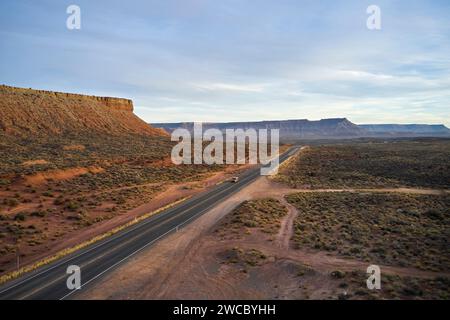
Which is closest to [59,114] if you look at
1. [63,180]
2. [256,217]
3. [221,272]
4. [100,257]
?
[63,180]

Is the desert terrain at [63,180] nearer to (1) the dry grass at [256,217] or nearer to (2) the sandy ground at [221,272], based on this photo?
(2) the sandy ground at [221,272]

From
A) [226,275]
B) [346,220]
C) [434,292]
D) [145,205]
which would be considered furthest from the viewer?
[145,205]

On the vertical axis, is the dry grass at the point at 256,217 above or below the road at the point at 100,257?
above

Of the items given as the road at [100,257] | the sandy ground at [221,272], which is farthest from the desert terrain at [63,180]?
the sandy ground at [221,272]

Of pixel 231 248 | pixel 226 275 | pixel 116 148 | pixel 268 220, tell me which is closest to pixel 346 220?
pixel 268 220

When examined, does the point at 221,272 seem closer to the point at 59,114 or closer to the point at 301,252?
the point at 301,252
